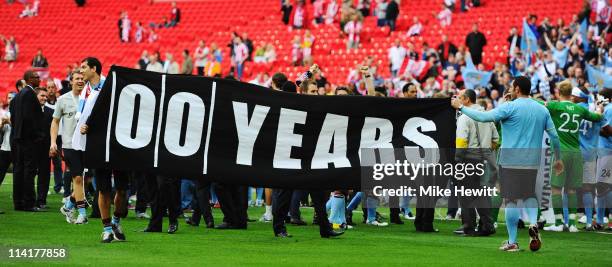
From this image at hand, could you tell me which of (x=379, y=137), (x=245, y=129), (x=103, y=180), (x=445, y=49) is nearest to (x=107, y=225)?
(x=103, y=180)

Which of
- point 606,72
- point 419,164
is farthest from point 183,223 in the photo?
point 606,72

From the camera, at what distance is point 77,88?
1438cm

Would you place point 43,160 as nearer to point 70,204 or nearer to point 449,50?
point 70,204

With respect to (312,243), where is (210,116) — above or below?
above

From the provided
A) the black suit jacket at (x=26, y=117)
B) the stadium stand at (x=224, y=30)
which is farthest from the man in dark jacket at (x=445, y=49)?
the black suit jacket at (x=26, y=117)

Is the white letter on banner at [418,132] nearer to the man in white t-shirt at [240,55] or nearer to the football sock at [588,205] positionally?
the football sock at [588,205]

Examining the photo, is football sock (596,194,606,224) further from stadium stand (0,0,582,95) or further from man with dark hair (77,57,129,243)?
stadium stand (0,0,582,95)

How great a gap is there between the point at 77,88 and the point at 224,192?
99.1 inches

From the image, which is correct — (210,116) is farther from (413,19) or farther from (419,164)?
(413,19)

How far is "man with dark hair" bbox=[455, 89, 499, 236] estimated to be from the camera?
44.8 ft

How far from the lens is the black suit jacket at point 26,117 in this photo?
15.9m

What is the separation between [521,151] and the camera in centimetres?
1129

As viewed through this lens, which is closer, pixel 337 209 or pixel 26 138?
pixel 337 209

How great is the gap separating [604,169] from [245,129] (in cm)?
587
